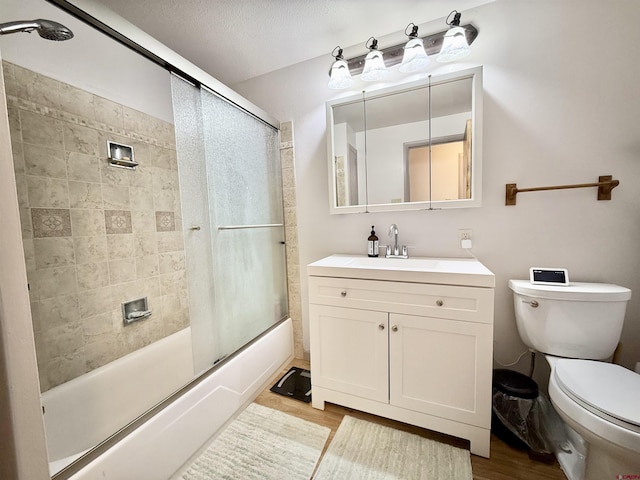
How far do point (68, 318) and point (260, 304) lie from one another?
3.44ft

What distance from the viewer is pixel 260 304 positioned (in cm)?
185

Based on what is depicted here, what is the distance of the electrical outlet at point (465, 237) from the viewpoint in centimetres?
154

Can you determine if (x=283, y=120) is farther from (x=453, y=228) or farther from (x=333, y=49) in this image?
(x=453, y=228)

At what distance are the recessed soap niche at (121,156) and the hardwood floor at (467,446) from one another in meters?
1.76

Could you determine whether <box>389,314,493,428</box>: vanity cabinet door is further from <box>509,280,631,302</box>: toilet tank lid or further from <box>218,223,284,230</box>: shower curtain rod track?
<box>218,223,284,230</box>: shower curtain rod track

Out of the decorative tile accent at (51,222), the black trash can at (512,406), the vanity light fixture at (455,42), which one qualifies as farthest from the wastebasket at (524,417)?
the decorative tile accent at (51,222)

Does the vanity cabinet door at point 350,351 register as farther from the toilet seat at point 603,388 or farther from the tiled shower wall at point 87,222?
the tiled shower wall at point 87,222

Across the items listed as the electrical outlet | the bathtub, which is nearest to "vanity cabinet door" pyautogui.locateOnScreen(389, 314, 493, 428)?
the electrical outlet

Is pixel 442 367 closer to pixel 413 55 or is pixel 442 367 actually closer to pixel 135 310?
pixel 413 55

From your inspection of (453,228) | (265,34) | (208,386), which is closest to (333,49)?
(265,34)

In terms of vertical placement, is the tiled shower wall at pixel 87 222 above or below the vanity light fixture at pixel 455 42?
below

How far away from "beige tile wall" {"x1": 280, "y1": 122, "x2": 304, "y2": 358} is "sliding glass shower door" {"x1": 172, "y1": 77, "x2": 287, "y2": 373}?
6cm

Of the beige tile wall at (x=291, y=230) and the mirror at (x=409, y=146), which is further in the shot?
the beige tile wall at (x=291, y=230)

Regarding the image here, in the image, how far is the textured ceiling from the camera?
4.57 ft
